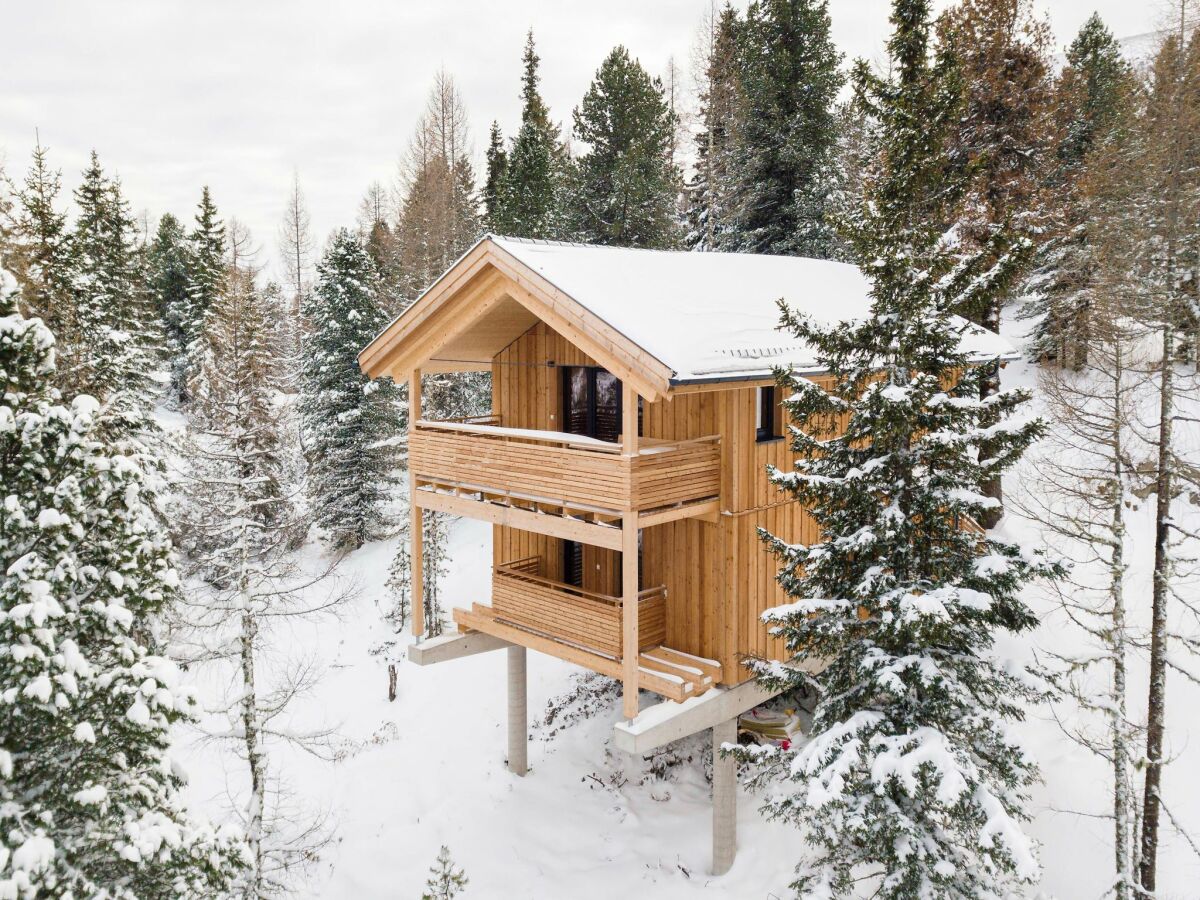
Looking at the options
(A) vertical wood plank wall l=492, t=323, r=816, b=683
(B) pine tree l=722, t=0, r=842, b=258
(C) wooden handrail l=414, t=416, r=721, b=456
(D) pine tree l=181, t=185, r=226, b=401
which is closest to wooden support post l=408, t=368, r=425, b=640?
(C) wooden handrail l=414, t=416, r=721, b=456

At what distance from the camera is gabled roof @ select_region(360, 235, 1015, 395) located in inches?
453

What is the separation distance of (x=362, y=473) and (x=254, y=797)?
1842 cm

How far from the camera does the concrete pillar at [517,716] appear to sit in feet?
56.0

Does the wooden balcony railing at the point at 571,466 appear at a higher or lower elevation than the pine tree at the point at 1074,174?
lower

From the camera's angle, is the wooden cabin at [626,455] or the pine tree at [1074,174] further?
the pine tree at [1074,174]

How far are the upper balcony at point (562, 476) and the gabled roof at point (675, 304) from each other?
1516 millimetres

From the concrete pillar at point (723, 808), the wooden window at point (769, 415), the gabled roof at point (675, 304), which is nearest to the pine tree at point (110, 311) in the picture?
the gabled roof at point (675, 304)

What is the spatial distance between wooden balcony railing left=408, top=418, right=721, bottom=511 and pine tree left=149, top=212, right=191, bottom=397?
38.8 meters

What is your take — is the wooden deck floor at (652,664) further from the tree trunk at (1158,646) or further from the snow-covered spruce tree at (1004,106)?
the snow-covered spruce tree at (1004,106)

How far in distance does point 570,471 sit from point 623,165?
19129mm

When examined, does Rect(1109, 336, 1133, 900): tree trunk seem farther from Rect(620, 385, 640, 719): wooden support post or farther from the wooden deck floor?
Rect(620, 385, 640, 719): wooden support post

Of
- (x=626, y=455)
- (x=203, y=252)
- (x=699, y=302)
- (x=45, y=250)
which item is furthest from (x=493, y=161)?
(x=626, y=455)

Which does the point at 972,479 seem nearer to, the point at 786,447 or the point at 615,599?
the point at 786,447

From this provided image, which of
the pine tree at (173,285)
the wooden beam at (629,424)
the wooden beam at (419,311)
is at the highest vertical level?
the pine tree at (173,285)
